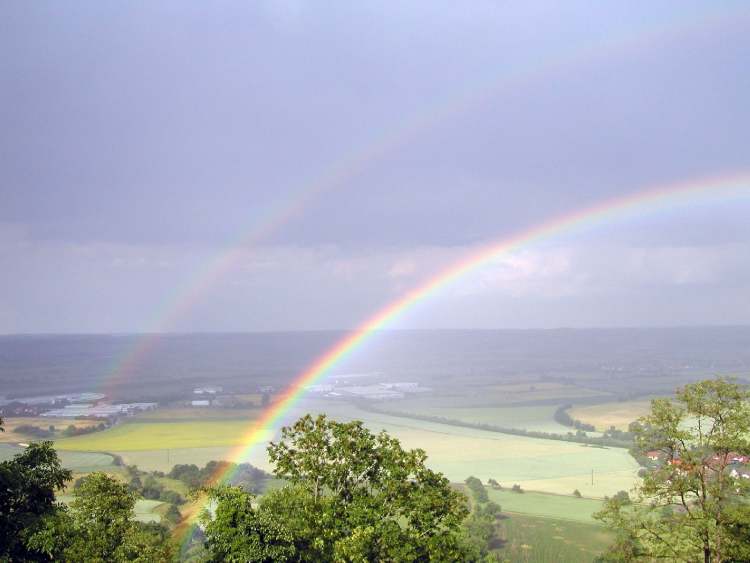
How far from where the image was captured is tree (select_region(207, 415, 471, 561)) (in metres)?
11.7

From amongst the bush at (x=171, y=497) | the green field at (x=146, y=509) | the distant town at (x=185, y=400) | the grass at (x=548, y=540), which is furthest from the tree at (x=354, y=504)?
the distant town at (x=185, y=400)

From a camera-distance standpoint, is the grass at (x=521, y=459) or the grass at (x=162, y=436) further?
the grass at (x=162, y=436)

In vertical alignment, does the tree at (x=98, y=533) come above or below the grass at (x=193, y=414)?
above

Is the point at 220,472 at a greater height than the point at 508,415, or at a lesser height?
greater

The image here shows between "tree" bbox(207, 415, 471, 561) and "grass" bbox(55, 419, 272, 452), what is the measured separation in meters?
54.3

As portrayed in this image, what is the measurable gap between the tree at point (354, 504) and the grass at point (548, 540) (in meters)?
20.3

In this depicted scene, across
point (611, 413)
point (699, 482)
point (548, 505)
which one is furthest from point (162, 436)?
point (699, 482)

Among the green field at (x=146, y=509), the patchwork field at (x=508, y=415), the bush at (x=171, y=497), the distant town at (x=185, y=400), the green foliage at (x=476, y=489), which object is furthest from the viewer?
the distant town at (x=185, y=400)

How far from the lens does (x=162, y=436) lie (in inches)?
2766

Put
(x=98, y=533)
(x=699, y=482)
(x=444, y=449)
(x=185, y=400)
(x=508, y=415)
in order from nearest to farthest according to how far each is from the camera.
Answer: (x=98, y=533) < (x=699, y=482) < (x=444, y=449) < (x=508, y=415) < (x=185, y=400)

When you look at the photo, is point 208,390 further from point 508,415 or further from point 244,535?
point 244,535

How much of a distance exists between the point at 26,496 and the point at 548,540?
93.7 feet

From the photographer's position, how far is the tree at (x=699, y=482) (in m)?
12.3

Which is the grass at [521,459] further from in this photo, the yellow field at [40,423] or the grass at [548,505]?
the yellow field at [40,423]
